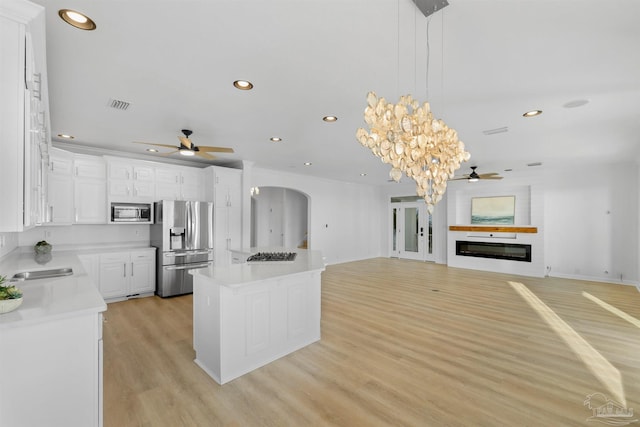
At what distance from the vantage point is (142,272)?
5.25m

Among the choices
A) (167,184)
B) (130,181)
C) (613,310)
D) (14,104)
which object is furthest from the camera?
(167,184)

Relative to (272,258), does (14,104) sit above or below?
above

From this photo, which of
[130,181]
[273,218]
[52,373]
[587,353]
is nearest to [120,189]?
[130,181]

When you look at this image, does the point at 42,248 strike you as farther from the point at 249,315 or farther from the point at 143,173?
the point at 249,315

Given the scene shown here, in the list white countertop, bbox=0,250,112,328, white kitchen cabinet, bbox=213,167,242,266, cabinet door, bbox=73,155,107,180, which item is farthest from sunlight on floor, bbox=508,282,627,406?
cabinet door, bbox=73,155,107,180

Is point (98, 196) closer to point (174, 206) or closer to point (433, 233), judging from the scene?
point (174, 206)

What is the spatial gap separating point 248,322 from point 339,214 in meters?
6.92

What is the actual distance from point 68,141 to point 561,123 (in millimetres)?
7490

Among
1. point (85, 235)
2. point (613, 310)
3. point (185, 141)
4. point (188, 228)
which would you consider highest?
point (185, 141)

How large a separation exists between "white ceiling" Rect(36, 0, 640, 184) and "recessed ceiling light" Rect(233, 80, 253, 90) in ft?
0.25

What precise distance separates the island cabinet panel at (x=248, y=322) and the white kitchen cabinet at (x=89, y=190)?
3.31 metres

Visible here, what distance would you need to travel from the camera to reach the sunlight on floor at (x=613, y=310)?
4176 mm

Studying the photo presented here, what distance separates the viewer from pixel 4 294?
1.67 m

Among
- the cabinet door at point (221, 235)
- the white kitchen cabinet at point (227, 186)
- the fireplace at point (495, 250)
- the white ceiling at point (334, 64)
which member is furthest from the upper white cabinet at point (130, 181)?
the fireplace at point (495, 250)
